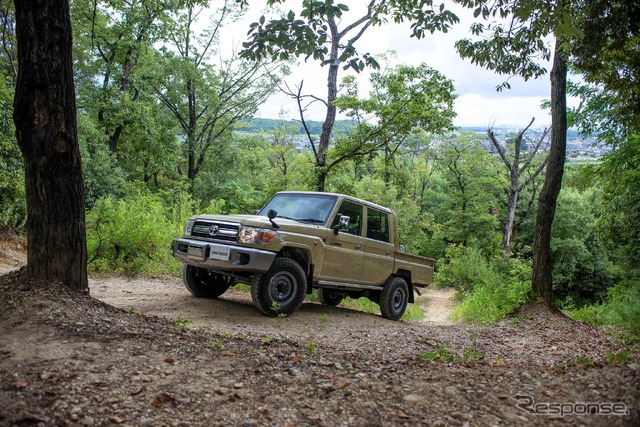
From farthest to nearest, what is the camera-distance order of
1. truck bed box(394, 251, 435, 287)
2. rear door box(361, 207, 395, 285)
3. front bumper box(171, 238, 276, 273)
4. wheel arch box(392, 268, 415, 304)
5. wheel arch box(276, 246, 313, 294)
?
wheel arch box(392, 268, 415, 304), truck bed box(394, 251, 435, 287), rear door box(361, 207, 395, 285), wheel arch box(276, 246, 313, 294), front bumper box(171, 238, 276, 273)

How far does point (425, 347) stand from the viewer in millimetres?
6730

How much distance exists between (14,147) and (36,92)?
11997mm

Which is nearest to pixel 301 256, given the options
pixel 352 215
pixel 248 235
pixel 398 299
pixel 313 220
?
pixel 313 220

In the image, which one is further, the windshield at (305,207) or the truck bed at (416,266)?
the truck bed at (416,266)

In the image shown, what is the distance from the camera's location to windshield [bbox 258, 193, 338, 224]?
845cm

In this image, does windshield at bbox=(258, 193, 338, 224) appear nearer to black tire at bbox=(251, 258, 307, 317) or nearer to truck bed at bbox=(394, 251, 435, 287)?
black tire at bbox=(251, 258, 307, 317)

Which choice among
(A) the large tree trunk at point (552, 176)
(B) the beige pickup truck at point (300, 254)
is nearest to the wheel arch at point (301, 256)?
(B) the beige pickup truck at point (300, 254)

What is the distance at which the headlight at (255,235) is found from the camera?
7207 mm

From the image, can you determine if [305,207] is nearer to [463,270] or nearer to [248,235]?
[248,235]

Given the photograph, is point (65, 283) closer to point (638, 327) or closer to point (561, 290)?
point (638, 327)

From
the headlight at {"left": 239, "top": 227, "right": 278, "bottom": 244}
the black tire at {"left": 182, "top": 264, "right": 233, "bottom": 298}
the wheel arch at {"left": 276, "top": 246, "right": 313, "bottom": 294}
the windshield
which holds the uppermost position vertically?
the windshield

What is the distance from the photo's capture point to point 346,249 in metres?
8.62

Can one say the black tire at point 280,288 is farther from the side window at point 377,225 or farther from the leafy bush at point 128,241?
the leafy bush at point 128,241
